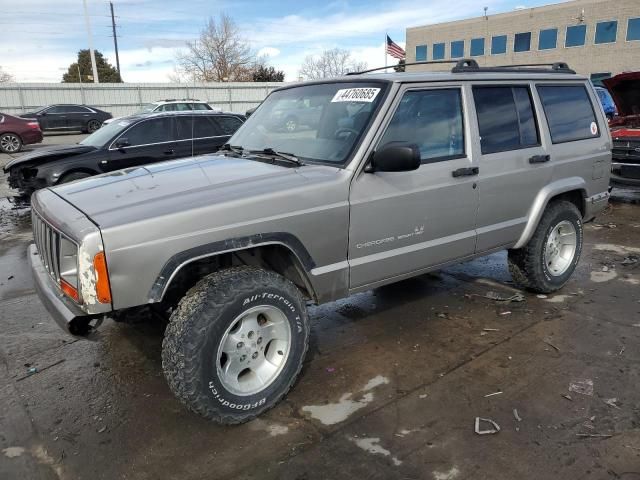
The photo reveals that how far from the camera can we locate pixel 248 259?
10.6 feet

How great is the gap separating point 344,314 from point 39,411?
247 centimetres

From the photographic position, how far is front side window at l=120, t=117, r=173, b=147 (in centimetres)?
895

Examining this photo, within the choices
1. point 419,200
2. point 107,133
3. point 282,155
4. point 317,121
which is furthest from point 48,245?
point 107,133

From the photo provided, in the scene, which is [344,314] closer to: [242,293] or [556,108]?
[242,293]

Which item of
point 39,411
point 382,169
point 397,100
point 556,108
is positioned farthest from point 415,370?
point 556,108

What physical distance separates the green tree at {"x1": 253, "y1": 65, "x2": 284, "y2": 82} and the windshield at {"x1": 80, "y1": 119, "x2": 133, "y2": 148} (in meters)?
43.3

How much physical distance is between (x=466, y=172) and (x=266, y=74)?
166 ft

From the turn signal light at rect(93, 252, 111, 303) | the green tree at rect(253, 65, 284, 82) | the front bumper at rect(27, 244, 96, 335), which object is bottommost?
the front bumper at rect(27, 244, 96, 335)

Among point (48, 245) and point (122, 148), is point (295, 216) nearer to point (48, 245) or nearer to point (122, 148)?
point (48, 245)

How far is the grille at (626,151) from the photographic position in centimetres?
868

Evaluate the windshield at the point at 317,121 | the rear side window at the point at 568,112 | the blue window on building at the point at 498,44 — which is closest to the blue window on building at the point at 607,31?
the blue window on building at the point at 498,44

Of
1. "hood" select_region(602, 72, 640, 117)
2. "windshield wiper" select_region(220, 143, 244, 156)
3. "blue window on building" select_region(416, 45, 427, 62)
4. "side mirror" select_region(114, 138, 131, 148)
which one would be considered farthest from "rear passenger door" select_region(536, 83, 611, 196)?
"blue window on building" select_region(416, 45, 427, 62)

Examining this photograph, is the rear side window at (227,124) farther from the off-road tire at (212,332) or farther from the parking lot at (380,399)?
the off-road tire at (212,332)

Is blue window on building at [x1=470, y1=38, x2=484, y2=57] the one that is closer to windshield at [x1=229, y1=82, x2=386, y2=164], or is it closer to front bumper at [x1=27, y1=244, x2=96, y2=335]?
windshield at [x1=229, y1=82, x2=386, y2=164]
